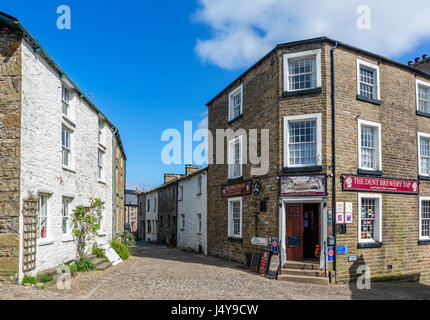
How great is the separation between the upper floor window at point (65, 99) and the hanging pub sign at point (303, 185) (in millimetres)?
8731

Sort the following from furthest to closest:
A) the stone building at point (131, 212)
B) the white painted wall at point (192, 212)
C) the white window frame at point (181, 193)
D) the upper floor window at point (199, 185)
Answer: the stone building at point (131, 212)
the white window frame at point (181, 193)
the upper floor window at point (199, 185)
the white painted wall at point (192, 212)

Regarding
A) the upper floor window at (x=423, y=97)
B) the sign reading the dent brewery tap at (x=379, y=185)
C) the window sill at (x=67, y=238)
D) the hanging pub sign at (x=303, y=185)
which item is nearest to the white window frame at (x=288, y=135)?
the hanging pub sign at (x=303, y=185)

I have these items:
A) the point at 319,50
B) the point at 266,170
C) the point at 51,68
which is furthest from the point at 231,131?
the point at 51,68

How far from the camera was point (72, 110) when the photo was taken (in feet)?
45.5

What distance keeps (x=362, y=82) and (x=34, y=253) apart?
13.3 metres

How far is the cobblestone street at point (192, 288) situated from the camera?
9477mm

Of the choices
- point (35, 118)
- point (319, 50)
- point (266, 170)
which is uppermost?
point (319, 50)

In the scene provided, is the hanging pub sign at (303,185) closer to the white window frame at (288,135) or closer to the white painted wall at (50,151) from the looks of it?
the white window frame at (288,135)

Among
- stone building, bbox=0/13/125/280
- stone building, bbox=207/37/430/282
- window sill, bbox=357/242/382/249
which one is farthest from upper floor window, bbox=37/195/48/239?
window sill, bbox=357/242/382/249

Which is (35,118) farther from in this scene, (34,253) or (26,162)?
(34,253)

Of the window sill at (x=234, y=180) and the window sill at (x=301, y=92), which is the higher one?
the window sill at (x=301, y=92)

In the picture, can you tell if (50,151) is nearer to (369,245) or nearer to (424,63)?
(369,245)

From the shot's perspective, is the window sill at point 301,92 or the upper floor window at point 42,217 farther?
the window sill at point 301,92

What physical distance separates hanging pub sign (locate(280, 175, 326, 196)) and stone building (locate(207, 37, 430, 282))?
0.04m
